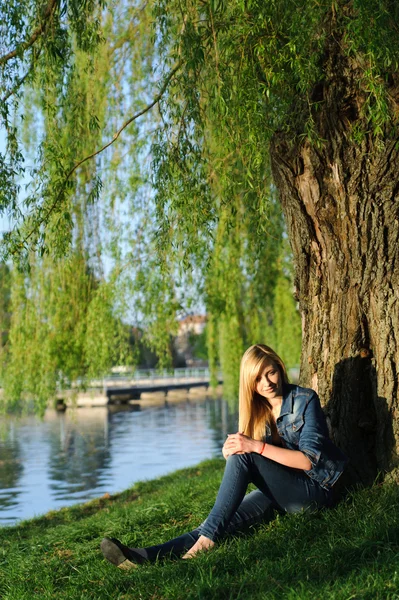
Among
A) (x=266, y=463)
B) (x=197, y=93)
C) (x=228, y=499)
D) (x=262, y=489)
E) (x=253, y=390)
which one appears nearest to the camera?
(x=228, y=499)

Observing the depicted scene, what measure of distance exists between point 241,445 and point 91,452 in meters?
15.8

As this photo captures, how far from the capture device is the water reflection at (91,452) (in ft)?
41.0

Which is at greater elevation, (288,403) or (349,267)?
(349,267)

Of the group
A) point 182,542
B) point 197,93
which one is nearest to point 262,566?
point 182,542

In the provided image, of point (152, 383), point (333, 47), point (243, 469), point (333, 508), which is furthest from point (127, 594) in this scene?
point (152, 383)

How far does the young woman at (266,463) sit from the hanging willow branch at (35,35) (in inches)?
109

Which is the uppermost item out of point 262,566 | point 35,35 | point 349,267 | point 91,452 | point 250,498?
point 35,35

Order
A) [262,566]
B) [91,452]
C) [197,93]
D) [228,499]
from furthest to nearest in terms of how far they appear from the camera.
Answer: [91,452]
[197,93]
[228,499]
[262,566]

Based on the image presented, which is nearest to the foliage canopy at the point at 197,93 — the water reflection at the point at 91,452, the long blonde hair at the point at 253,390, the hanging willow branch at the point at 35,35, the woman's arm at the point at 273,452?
the hanging willow branch at the point at 35,35

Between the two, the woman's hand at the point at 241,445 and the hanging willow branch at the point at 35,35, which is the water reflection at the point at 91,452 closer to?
the hanging willow branch at the point at 35,35

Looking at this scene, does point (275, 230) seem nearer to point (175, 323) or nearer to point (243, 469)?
point (175, 323)

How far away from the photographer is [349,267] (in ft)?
16.4

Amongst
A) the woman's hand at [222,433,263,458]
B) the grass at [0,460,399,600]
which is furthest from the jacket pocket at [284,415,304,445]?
the grass at [0,460,399,600]

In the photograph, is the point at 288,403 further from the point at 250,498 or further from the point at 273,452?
the point at 250,498
